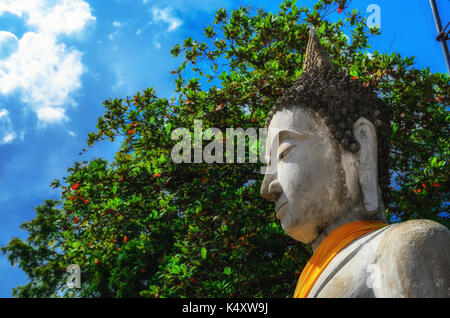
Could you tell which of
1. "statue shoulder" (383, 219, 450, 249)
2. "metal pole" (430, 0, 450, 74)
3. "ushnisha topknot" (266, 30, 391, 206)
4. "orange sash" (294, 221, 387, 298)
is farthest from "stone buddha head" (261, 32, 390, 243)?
"metal pole" (430, 0, 450, 74)

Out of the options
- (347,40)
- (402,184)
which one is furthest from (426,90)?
(347,40)

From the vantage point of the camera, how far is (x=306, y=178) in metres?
2.85

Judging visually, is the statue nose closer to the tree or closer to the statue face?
the statue face

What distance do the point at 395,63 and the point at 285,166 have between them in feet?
11.4

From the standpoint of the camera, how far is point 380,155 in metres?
3.17

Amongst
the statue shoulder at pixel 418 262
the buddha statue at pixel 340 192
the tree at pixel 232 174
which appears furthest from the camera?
the tree at pixel 232 174

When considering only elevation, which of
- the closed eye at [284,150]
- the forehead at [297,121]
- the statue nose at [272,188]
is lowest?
the statue nose at [272,188]

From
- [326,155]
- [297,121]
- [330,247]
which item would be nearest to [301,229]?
[330,247]

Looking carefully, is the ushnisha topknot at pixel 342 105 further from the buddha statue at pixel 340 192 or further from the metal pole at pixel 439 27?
the metal pole at pixel 439 27

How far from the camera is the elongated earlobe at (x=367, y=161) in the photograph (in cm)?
276

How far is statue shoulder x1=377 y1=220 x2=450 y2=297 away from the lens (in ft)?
6.27

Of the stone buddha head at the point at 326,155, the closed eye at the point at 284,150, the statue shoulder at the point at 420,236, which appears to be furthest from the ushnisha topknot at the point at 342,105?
the statue shoulder at the point at 420,236

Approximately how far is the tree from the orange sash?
6.53 ft
